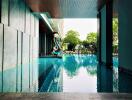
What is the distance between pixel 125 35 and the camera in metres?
11.8

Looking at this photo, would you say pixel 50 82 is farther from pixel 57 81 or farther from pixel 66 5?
pixel 66 5

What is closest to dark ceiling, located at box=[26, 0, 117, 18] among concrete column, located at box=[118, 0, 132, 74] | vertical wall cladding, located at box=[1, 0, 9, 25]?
vertical wall cladding, located at box=[1, 0, 9, 25]

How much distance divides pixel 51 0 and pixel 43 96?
504 inches

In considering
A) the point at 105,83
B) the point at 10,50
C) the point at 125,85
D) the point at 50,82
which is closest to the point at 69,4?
the point at 10,50

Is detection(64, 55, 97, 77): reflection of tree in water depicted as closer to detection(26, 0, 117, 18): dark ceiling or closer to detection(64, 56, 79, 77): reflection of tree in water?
detection(64, 56, 79, 77): reflection of tree in water

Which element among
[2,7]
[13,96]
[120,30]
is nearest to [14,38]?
[2,7]

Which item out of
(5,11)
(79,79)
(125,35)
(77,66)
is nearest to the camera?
(79,79)

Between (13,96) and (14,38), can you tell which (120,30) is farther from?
(13,96)

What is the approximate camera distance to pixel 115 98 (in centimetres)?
460

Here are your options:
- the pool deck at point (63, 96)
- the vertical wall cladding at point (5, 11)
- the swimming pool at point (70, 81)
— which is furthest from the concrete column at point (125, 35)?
the pool deck at point (63, 96)

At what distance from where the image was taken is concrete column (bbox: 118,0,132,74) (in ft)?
36.0

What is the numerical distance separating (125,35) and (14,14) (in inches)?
257

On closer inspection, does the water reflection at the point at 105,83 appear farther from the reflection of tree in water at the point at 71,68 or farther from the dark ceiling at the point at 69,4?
the dark ceiling at the point at 69,4

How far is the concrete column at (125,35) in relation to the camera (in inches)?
432
